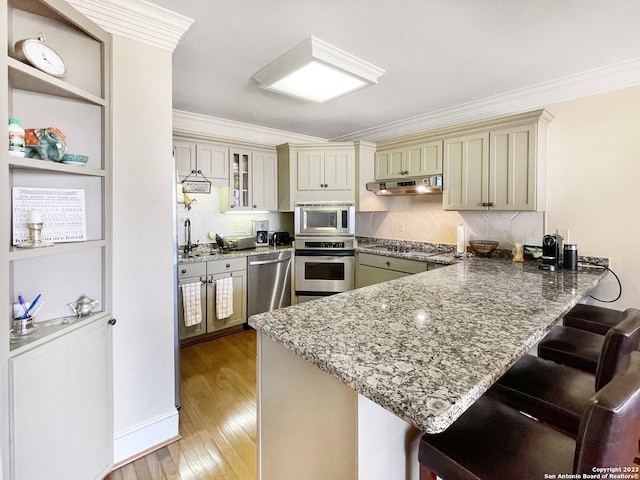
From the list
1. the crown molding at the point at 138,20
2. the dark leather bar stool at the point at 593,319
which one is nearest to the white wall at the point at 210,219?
the crown molding at the point at 138,20

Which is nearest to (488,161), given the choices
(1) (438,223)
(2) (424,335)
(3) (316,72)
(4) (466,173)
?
(4) (466,173)

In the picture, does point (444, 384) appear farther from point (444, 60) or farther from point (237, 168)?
point (237, 168)

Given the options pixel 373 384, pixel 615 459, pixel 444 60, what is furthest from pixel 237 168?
pixel 615 459

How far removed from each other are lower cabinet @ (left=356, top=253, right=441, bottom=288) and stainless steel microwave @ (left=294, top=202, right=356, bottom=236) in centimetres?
42

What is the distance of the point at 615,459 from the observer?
678 millimetres

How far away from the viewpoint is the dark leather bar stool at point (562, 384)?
103 cm

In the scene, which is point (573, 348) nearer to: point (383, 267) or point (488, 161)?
point (488, 161)

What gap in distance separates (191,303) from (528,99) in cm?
373

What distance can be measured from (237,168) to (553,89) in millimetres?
3314

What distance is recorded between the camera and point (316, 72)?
2.24 m

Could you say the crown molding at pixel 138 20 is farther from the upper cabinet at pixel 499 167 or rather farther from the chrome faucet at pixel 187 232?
the upper cabinet at pixel 499 167

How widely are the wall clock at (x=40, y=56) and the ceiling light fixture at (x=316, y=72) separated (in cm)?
132

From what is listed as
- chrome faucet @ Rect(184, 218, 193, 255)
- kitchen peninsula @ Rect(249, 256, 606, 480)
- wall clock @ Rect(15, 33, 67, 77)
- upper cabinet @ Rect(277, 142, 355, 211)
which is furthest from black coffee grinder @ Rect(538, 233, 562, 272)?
chrome faucet @ Rect(184, 218, 193, 255)

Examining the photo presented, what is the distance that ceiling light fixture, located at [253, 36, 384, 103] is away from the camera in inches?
82.1
